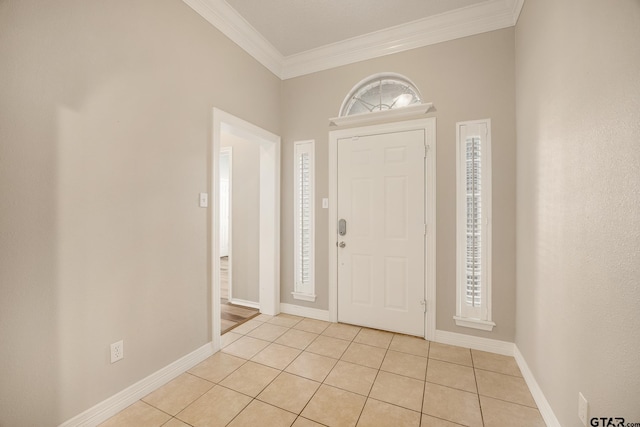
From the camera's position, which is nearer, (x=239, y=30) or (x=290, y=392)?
(x=290, y=392)

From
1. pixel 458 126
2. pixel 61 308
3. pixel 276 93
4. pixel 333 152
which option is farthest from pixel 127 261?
pixel 458 126

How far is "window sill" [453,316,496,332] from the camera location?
239 centimetres

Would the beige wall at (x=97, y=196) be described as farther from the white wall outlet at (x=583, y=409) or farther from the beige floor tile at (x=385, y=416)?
the white wall outlet at (x=583, y=409)

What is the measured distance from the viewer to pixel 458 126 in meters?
2.52

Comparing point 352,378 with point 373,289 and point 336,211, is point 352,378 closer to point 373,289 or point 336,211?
point 373,289

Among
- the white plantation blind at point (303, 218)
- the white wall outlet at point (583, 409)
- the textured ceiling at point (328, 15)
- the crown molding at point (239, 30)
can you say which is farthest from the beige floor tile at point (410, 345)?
the crown molding at point (239, 30)

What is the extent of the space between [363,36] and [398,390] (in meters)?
3.27

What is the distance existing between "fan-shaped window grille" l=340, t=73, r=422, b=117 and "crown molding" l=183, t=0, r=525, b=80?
262mm

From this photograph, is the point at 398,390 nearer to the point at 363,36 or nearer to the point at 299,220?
the point at 299,220

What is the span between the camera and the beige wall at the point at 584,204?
3.12ft

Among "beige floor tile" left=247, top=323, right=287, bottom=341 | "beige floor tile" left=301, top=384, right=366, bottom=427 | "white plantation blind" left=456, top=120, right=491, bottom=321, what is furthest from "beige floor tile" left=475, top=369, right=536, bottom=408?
"beige floor tile" left=247, top=323, right=287, bottom=341

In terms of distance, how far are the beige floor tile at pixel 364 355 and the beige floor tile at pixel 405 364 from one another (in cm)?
6

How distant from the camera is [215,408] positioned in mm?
1712

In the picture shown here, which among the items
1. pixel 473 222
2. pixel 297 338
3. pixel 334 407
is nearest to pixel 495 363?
pixel 473 222
